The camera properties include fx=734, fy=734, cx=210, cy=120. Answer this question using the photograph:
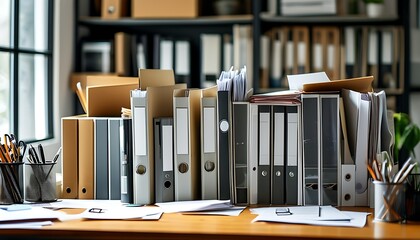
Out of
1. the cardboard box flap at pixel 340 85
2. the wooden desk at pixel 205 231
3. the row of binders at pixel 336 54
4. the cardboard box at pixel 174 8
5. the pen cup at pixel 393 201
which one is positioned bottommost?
the wooden desk at pixel 205 231

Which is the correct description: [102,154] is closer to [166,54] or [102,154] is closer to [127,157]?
[127,157]

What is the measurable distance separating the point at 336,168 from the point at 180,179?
0.49 metres

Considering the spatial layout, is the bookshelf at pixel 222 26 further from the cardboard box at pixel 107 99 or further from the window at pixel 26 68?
the cardboard box at pixel 107 99

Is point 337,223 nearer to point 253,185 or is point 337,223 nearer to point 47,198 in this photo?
point 253,185

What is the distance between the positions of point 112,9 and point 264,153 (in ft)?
8.97

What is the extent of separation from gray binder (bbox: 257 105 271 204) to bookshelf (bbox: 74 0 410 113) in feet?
7.62

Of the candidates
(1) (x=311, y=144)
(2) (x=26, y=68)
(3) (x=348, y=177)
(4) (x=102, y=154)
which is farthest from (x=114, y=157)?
(2) (x=26, y=68)

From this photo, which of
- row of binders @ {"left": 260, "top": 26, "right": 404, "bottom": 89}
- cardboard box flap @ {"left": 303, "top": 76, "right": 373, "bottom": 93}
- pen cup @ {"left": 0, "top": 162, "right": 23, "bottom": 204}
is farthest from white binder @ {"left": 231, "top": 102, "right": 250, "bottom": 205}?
row of binders @ {"left": 260, "top": 26, "right": 404, "bottom": 89}

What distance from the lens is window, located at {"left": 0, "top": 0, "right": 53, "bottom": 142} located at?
3.84m

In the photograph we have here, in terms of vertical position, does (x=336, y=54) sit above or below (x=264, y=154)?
above

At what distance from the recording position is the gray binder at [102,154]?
7.84 ft

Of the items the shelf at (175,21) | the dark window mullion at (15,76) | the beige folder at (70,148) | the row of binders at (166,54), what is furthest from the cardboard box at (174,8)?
the beige folder at (70,148)

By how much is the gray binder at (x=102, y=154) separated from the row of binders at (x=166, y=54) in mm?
2388

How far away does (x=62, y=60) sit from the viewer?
455 cm
